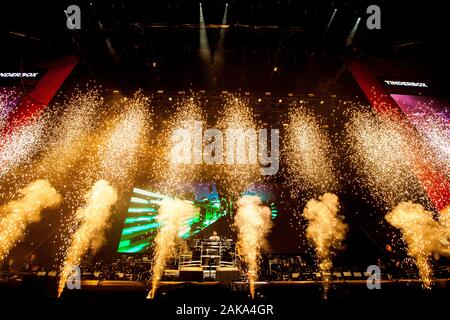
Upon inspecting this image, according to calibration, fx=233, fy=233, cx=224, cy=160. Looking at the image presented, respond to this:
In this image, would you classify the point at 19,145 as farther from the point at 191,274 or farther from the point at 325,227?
the point at 325,227

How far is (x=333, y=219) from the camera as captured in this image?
658 centimetres

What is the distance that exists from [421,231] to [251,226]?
4087 millimetres

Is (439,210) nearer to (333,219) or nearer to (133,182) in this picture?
(333,219)

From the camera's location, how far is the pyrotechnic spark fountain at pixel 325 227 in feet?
20.2

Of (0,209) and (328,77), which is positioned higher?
(328,77)

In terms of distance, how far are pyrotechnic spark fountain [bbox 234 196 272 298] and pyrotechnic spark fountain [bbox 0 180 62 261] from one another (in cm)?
497

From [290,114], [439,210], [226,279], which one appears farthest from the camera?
[290,114]

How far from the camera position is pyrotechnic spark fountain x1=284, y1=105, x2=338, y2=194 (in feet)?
22.7

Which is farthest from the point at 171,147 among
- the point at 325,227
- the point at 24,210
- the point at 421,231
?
the point at 421,231

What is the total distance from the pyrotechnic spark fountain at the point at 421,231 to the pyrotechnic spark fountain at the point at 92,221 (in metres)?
7.10

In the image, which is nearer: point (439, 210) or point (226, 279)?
point (226, 279)

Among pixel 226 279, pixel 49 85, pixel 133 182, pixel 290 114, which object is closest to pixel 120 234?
Answer: pixel 133 182

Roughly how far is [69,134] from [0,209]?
7.61 feet

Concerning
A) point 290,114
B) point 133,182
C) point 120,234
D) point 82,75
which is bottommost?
point 120,234
